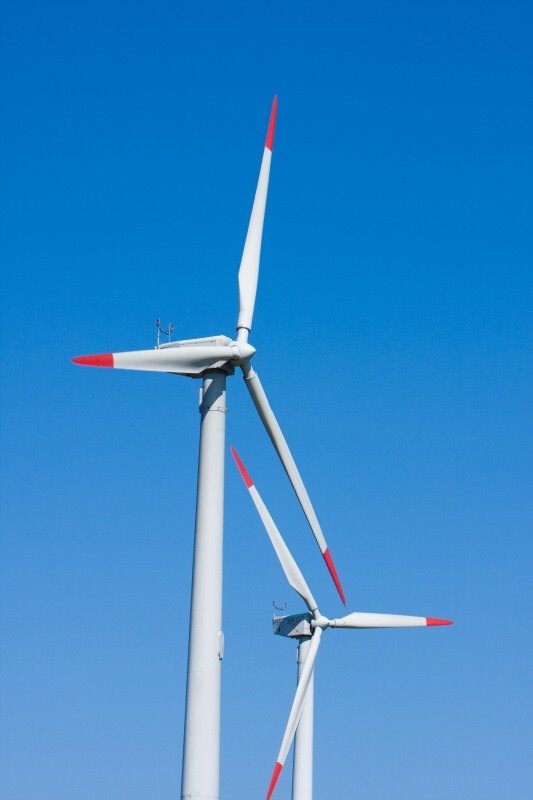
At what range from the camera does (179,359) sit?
5319 cm

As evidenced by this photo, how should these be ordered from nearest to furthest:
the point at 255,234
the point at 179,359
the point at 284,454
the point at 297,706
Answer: the point at 179,359 < the point at 284,454 < the point at 255,234 < the point at 297,706

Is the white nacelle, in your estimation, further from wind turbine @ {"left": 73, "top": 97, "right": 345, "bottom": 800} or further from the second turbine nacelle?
the second turbine nacelle

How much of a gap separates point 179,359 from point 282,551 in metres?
20.8

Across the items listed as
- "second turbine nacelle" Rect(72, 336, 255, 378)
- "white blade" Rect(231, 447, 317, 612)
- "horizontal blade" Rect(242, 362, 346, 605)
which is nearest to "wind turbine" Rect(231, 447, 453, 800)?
"white blade" Rect(231, 447, 317, 612)

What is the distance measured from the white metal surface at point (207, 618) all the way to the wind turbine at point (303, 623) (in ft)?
35.1

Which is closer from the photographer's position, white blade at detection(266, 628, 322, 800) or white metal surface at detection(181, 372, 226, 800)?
white metal surface at detection(181, 372, 226, 800)

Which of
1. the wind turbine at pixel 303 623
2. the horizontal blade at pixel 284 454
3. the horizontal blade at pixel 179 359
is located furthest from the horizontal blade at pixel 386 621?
the horizontal blade at pixel 179 359

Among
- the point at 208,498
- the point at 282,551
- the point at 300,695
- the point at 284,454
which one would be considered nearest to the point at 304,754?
the point at 300,695

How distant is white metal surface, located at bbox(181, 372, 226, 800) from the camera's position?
48438mm

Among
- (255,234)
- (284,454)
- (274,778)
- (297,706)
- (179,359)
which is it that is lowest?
Answer: (274,778)

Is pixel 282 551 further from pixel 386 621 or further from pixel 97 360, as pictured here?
pixel 97 360

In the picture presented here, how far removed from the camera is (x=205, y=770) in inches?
1902

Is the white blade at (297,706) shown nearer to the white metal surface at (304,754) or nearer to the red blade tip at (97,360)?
the white metal surface at (304,754)

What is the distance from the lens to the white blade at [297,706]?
199 feet
